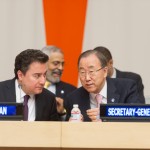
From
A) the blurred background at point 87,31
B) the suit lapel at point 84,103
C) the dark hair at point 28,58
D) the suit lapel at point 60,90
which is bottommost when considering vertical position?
the suit lapel at point 84,103

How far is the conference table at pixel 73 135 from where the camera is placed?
2.44 meters

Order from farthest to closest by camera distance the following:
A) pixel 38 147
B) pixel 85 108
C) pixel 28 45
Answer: pixel 28 45, pixel 85 108, pixel 38 147

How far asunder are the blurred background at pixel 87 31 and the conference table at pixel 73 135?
244cm

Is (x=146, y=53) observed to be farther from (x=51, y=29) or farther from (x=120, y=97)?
(x=120, y=97)

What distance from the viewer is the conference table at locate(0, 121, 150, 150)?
244 centimetres

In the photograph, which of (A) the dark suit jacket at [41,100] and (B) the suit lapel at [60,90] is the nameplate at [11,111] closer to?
(A) the dark suit jacket at [41,100]

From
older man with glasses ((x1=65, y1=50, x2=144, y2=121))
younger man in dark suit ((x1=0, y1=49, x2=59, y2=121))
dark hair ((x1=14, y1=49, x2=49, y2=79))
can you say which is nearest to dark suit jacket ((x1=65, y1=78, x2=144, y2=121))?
older man with glasses ((x1=65, y1=50, x2=144, y2=121))

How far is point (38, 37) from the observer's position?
4.96 m

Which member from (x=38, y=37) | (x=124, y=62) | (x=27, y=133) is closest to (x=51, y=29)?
(x=38, y=37)

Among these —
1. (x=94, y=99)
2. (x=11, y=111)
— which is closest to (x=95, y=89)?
(x=94, y=99)

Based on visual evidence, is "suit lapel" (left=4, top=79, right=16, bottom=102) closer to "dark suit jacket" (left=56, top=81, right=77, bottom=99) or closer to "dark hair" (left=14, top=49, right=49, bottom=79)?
"dark hair" (left=14, top=49, right=49, bottom=79)

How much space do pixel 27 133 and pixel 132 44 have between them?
8.65 feet

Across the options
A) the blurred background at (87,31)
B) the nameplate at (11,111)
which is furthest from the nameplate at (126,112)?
the blurred background at (87,31)

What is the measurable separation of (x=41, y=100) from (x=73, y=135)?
102 cm
